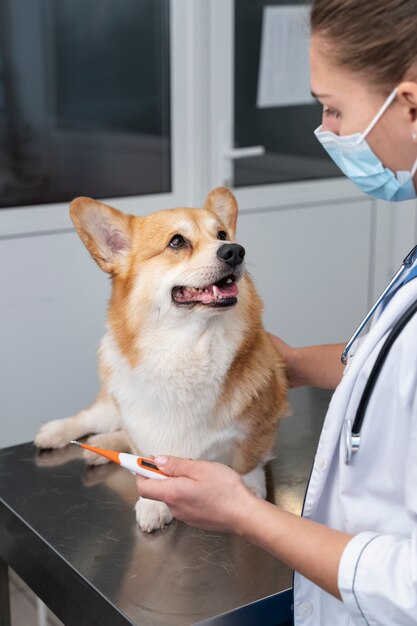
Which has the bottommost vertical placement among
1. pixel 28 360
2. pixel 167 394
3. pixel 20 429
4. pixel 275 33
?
pixel 20 429

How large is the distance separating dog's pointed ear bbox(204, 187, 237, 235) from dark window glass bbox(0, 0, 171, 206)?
1.23 m

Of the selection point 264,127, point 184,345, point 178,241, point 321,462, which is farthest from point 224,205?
point 264,127

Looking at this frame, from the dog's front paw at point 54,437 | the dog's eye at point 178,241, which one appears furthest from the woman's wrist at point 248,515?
the dog's front paw at point 54,437

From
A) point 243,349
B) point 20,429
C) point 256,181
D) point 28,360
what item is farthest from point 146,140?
point 243,349

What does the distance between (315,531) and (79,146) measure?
6.39 feet

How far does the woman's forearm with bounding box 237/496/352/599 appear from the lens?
869 mm

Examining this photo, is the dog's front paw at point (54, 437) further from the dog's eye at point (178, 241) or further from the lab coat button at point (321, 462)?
the lab coat button at point (321, 462)

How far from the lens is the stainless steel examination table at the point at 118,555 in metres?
1.05

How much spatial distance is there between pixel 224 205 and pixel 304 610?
0.70m

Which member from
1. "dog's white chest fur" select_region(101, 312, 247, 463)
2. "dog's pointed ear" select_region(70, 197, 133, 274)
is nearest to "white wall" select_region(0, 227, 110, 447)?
"dog's pointed ear" select_region(70, 197, 133, 274)

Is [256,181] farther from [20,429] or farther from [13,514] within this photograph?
[13,514]

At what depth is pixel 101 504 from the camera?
1313mm

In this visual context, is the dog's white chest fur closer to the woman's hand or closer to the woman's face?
the woman's hand

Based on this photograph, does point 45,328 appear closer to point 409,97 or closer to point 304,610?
point 304,610
